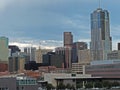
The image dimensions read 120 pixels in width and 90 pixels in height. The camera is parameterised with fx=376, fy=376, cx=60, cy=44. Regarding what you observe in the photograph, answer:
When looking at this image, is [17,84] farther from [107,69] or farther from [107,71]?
[107,69]

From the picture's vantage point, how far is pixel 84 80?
566 feet

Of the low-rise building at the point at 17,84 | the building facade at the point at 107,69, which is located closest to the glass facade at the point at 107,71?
the building facade at the point at 107,69

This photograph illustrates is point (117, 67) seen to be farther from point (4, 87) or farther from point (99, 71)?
point (4, 87)

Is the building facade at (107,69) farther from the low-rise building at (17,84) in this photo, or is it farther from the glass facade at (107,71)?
the low-rise building at (17,84)

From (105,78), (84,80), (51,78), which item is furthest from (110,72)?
(51,78)

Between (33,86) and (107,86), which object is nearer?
(33,86)

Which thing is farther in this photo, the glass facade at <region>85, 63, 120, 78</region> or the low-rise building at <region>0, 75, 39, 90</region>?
the glass facade at <region>85, 63, 120, 78</region>

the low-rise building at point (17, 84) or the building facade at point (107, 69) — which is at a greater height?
the building facade at point (107, 69)

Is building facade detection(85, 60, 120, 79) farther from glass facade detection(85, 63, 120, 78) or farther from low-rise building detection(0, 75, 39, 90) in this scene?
low-rise building detection(0, 75, 39, 90)

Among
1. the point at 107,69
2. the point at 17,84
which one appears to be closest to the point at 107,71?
the point at 107,69

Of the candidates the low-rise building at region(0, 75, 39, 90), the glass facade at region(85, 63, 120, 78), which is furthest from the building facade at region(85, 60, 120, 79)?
the low-rise building at region(0, 75, 39, 90)

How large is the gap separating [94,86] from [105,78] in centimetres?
4564

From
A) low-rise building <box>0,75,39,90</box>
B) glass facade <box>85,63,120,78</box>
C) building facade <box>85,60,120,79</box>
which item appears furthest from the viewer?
building facade <box>85,60,120,79</box>

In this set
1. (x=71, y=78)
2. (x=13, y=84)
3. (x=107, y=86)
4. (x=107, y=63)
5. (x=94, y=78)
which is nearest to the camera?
(x=13, y=84)
